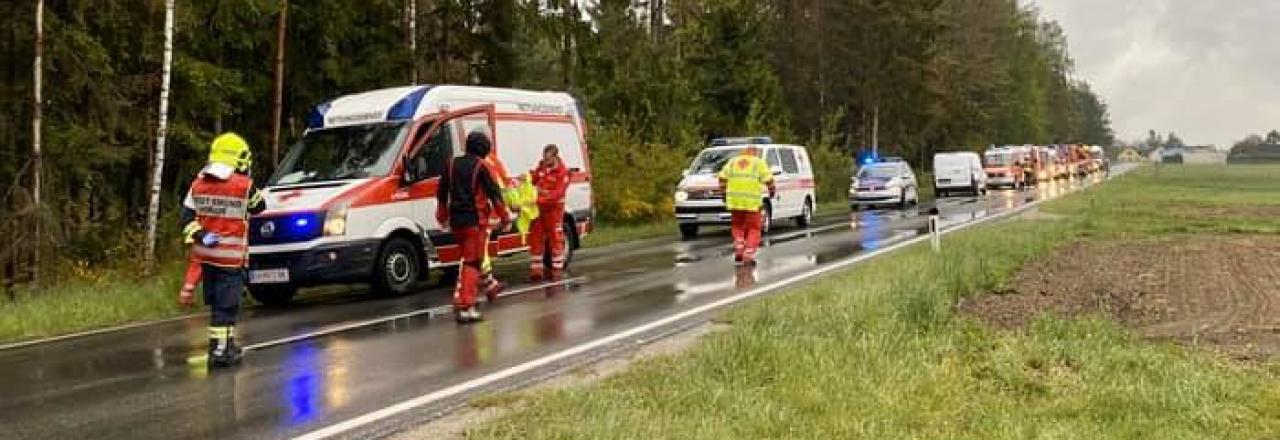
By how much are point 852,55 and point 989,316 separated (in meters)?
47.2

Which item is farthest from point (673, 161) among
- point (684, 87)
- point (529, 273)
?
point (529, 273)

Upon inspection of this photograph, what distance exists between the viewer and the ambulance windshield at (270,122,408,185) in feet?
43.7

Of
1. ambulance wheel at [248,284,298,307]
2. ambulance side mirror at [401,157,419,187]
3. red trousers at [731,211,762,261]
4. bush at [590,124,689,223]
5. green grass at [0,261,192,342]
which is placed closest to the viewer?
green grass at [0,261,192,342]

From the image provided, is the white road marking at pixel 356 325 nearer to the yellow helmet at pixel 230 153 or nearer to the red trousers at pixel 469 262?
the red trousers at pixel 469 262

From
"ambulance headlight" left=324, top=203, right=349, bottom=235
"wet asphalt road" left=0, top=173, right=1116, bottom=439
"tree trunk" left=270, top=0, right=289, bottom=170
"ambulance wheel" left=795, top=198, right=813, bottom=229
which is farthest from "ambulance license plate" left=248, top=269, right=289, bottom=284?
"ambulance wheel" left=795, top=198, right=813, bottom=229

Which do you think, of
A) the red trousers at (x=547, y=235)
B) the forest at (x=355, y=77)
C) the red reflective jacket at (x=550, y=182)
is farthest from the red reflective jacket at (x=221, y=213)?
the forest at (x=355, y=77)

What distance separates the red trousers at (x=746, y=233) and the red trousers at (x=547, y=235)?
2633 mm

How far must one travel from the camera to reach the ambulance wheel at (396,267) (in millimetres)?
13016

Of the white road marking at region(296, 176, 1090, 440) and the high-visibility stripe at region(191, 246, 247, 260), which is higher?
the high-visibility stripe at region(191, 246, 247, 260)

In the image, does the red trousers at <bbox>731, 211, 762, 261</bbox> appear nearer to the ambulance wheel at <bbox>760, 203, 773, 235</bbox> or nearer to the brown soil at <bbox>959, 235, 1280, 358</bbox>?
the brown soil at <bbox>959, 235, 1280, 358</bbox>

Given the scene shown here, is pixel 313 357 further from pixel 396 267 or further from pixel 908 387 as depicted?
pixel 908 387

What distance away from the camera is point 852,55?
5547 cm

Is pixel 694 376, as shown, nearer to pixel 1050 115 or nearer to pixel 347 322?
pixel 347 322

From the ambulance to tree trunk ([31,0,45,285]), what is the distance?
4008mm
